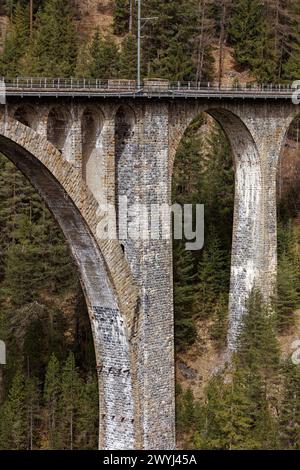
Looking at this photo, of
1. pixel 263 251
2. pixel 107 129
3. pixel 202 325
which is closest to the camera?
pixel 107 129

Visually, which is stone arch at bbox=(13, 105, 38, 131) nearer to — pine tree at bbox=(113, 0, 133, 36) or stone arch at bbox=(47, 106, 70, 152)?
stone arch at bbox=(47, 106, 70, 152)

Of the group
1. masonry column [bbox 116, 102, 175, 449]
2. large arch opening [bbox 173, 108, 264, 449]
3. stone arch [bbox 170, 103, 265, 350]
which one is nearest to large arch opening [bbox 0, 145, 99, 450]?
masonry column [bbox 116, 102, 175, 449]

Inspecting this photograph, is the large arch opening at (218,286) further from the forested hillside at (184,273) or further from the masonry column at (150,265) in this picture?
the masonry column at (150,265)

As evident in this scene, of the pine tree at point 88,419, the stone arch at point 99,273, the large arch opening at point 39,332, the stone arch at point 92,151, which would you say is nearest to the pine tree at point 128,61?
the large arch opening at point 39,332

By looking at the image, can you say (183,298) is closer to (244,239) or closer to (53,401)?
(244,239)
